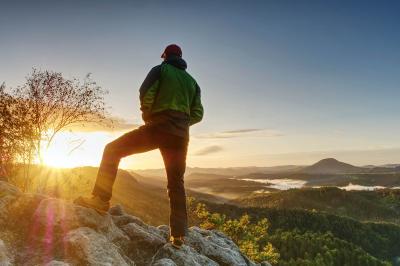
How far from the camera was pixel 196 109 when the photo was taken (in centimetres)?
1004

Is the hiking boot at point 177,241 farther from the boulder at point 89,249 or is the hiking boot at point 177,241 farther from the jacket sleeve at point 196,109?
the jacket sleeve at point 196,109

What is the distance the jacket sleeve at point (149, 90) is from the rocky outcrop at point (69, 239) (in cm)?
313

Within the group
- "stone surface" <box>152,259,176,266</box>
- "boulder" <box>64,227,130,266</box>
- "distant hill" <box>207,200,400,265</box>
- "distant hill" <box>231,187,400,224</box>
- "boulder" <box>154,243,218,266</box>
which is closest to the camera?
"boulder" <box>64,227,130,266</box>

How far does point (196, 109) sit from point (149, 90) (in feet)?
5.25

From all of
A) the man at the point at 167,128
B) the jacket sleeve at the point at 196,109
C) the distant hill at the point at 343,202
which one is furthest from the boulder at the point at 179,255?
the distant hill at the point at 343,202

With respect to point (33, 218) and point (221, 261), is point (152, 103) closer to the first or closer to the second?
point (33, 218)

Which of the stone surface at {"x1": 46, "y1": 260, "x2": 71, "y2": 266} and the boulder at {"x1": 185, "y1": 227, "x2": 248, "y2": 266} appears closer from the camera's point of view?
the stone surface at {"x1": 46, "y1": 260, "x2": 71, "y2": 266}

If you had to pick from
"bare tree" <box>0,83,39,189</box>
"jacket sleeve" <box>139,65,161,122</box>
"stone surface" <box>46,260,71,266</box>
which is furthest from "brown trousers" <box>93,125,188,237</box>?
"bare tree" <box>0,83,39,189</box>

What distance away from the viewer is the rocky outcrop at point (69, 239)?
335 inches

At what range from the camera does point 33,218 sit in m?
9.51

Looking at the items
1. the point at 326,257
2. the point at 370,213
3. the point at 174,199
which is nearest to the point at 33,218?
the point at 174,199

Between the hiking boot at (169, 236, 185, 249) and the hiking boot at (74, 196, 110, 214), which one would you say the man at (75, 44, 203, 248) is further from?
the hiking boot at (169, 236, 185, 249)

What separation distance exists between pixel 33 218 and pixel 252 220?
8171 centimetres

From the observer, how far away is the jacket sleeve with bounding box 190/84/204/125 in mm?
10008
